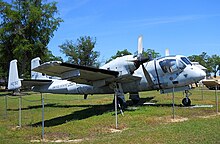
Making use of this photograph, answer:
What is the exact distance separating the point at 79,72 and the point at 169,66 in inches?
243

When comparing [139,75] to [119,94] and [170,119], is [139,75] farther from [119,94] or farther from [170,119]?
[170,119]

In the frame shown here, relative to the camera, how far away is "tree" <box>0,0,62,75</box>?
50812 millimetres

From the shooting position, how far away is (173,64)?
17.3 metres

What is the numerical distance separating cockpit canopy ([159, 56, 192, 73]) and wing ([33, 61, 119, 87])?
129 inches

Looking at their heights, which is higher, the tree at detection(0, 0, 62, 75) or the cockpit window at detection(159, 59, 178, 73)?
the tree at detection(0, 0, 62, 75)

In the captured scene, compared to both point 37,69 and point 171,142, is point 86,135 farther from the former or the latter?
point 37,69

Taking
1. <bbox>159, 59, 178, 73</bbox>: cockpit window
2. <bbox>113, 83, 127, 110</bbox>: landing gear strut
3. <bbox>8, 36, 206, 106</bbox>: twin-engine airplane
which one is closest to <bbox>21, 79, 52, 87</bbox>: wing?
<bbox>8, 36, 206, 106</bbox>: twin-engine airplane

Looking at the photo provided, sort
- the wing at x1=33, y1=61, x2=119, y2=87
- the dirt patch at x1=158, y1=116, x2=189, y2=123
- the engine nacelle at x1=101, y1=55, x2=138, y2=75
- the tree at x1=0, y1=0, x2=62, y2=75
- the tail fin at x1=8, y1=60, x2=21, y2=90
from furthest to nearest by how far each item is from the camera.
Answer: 1. the tree at x1=0, y1=0, x2=62, y2=75
2. the tail fin at x1=8, y1=60, x2=21, y2=90
3. the engine nacelle at x1=101, y1=55, x2=138, y2=75
4. the wing at x1=33, y1=61, x2=119, y2=87
5. the dirt patch at x1=158, y1=116, x2=189, y2=123

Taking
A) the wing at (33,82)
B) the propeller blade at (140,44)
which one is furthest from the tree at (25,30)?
the propeller blade at (140,44)

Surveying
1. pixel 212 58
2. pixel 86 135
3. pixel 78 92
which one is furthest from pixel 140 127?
pixel 212 58

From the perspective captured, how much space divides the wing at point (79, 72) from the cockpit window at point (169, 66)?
10.6ft

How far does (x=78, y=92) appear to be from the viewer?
2084 cm

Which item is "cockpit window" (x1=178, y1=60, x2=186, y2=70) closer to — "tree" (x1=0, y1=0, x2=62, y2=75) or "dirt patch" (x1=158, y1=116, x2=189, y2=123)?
"dirt patch" (x1=158, y1=116, x2=189, y2=123)

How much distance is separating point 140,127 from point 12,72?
37.0 ft
